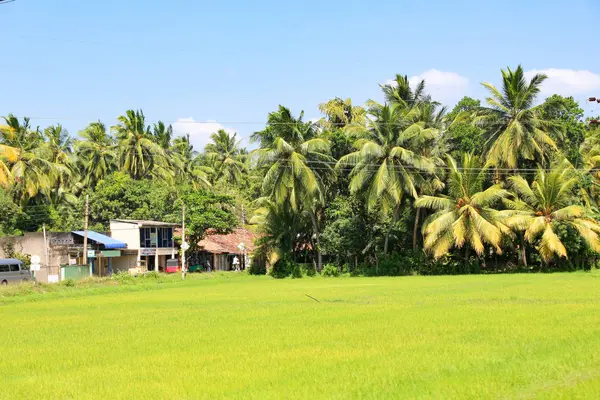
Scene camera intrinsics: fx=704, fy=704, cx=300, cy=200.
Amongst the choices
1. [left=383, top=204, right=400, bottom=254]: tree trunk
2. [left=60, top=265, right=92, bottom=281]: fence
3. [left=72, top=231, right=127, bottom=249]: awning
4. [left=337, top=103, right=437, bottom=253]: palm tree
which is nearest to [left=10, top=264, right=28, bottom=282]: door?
[left=60, top=265, right=92, bottom=281]: fence

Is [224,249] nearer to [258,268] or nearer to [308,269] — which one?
[258,268]

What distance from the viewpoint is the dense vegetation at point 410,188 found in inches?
1533

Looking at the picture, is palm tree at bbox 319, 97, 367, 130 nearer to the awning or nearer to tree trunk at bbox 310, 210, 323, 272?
tree trunk at bbox 310, 210, 323, 272

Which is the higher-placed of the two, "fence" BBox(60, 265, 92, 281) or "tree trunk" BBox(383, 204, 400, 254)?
"tree trunk" BBox(383, 204, 400, 254)

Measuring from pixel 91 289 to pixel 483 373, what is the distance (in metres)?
27.4

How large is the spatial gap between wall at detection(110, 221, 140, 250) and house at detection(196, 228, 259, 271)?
4816 mm

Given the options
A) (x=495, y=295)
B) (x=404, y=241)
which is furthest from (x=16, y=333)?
(x=404, y=241)

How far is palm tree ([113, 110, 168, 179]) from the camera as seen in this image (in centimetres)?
5881

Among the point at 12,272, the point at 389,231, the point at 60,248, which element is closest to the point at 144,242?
the point at 60,248

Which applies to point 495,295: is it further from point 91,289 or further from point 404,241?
point 404,241

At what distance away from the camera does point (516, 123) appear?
4044cm

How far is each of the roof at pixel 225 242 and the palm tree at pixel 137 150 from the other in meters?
7.13

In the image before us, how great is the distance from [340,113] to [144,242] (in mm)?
17336

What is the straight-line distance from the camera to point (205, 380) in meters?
10.0
